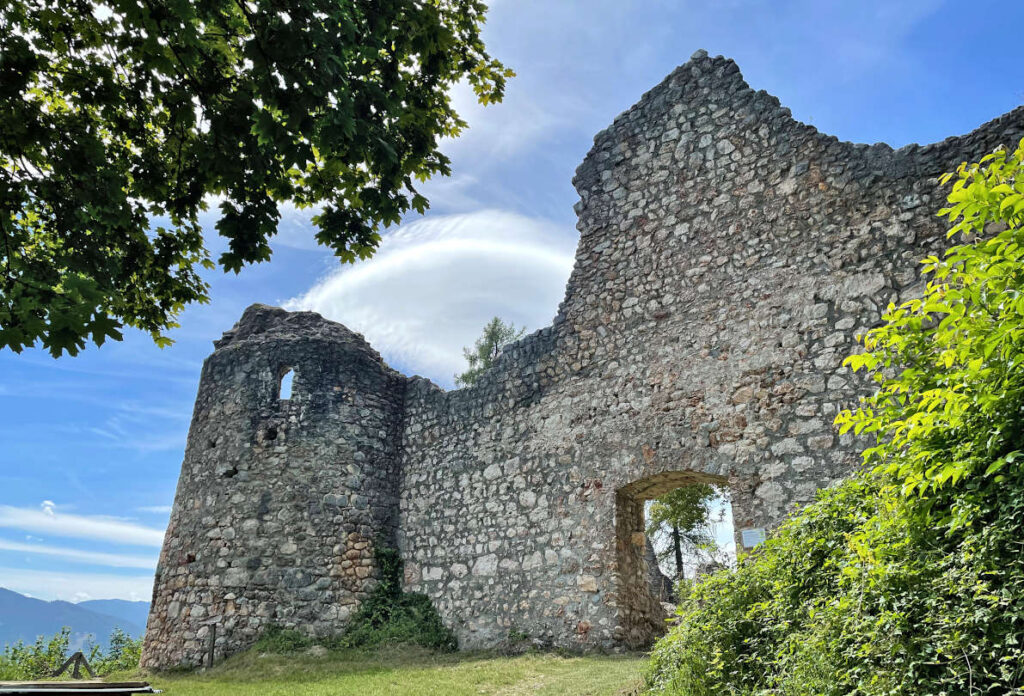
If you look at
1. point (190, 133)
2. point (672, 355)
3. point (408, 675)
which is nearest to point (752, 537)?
point (672, 355)

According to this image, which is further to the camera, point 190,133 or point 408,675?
point 408,675

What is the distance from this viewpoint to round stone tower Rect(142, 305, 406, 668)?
33.0 feet

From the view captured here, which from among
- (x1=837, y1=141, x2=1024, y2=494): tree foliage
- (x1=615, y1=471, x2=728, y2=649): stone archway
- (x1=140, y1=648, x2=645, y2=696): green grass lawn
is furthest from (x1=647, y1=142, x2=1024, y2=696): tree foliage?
(x1=615, y1=471, x2=728, y2=649): stone archway

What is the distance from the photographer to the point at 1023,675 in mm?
2459

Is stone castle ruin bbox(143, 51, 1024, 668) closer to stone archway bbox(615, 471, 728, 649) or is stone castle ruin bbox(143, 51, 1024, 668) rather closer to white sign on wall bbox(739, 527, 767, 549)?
stone archway bbox(615, 471, 728, 649)

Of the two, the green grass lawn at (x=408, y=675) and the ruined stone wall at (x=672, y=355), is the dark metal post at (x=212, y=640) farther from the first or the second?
the ruined stone wall at (x=672, y=355)

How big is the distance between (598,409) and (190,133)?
19.1ft

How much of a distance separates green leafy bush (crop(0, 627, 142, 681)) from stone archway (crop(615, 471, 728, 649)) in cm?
861

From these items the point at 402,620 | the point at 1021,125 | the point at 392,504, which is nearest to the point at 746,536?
the point at 1021,125

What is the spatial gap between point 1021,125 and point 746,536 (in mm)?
4793

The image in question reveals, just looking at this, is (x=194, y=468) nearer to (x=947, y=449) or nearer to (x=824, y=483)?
(x=824, y=483)

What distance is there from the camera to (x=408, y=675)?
793 cm

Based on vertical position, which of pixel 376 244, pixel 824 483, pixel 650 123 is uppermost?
pixel 650 123

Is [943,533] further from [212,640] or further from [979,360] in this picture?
[212,640]
